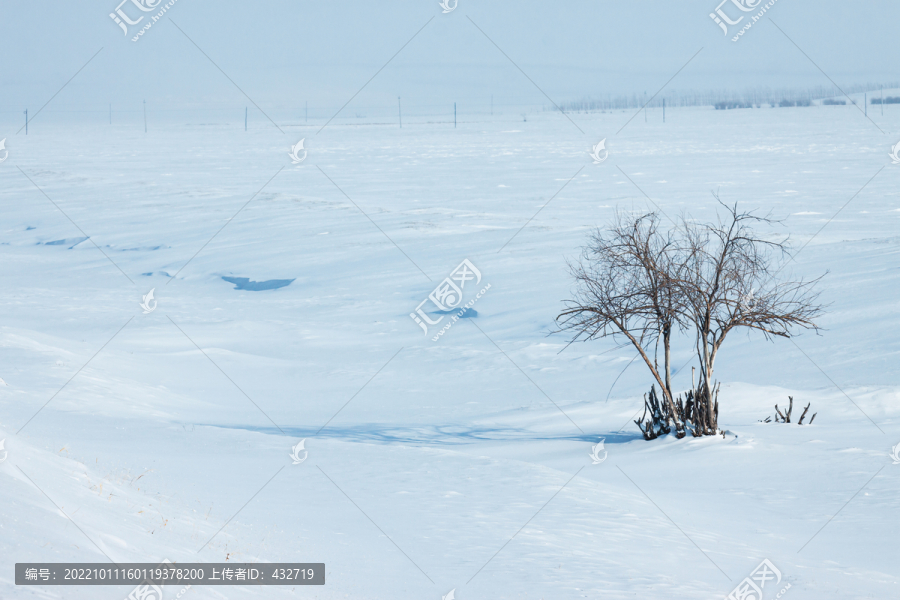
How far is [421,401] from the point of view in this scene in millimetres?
18594

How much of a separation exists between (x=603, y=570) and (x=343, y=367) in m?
14.3

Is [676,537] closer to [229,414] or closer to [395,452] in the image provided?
[395,452]

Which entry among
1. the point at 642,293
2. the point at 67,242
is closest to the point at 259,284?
the point at 67,242

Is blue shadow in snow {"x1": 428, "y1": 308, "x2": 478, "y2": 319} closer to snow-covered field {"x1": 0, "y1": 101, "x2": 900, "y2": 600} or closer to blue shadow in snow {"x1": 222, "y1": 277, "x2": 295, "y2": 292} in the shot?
snow-covered field {"x1": 0, "y1": 101, "x2": 900, "y2": 600}

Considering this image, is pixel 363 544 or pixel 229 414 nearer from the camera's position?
pixel 363 544

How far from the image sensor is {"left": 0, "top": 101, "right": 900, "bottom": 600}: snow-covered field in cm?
749

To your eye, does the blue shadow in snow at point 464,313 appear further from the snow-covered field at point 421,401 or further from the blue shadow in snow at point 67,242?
the blue shadow in snow at point 67,242

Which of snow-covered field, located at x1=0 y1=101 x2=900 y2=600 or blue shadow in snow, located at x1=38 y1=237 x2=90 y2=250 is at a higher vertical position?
blue shadow in snow, located at x1=38 y1=237 x2=90 y2=250

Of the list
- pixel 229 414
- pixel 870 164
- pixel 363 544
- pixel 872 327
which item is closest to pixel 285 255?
pixel 229 414

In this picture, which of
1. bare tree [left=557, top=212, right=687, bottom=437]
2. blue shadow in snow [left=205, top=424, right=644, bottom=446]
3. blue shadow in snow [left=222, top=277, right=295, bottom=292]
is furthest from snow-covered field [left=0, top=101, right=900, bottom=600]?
bare tree [left=557, top=212, right=687, bottom=437]

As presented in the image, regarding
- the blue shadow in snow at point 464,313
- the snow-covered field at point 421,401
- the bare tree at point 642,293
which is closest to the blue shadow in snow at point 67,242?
the snow-covered field at point 421,401

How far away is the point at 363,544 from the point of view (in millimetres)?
7949

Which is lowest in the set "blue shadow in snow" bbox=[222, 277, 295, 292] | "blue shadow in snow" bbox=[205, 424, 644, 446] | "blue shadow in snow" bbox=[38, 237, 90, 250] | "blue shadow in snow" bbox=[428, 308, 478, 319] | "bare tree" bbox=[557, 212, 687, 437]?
"blue shadow in snow" bbox=[205, 424, 644, 446]

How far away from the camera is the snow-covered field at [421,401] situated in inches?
295
